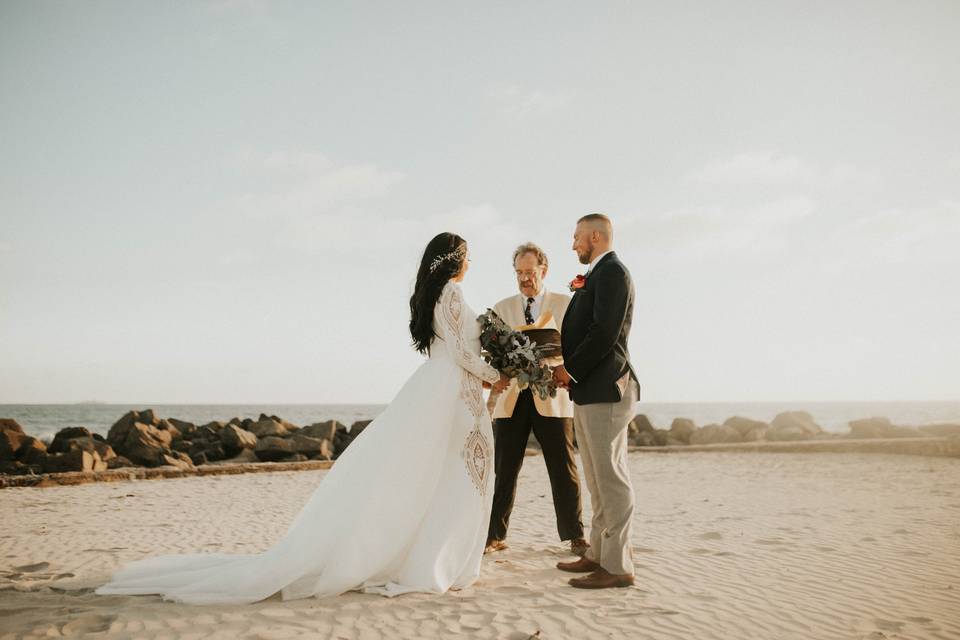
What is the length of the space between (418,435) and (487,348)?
0.91 meters

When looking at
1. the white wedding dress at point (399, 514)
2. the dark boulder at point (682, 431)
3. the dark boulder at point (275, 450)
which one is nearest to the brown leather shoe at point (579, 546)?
the white wedding dress at point (399, 514)

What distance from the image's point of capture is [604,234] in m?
5.00

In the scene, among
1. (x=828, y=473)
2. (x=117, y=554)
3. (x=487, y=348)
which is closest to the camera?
(x=487, y=348)

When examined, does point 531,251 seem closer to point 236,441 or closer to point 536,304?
point 536,304

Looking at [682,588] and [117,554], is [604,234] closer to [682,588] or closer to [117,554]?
[682,588]

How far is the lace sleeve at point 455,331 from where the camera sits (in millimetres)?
4789

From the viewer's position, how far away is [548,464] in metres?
5.78

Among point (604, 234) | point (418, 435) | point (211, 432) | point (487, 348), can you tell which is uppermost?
point (604, 234)

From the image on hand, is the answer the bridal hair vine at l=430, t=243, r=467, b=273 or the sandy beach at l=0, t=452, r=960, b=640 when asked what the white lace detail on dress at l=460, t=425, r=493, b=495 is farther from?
the bridal hair vine at l=430, t=243, r=467, b=273

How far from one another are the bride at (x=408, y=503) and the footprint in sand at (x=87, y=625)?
426 mm

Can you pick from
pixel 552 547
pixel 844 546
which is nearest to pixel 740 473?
pixel 844 546

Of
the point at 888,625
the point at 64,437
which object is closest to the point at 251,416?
the point at 64,437

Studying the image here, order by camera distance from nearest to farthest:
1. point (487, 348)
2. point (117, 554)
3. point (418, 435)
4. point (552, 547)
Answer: point (418, 435) → point (487, 348) → point (117, 554) → point (552, 547)

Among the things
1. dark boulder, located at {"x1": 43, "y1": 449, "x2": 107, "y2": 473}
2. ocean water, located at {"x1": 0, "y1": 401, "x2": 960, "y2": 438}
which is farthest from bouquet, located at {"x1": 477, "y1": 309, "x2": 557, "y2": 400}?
ocean water, located at {"x1": 0, "y1": 401, "x2": 960, "y2": 438}
